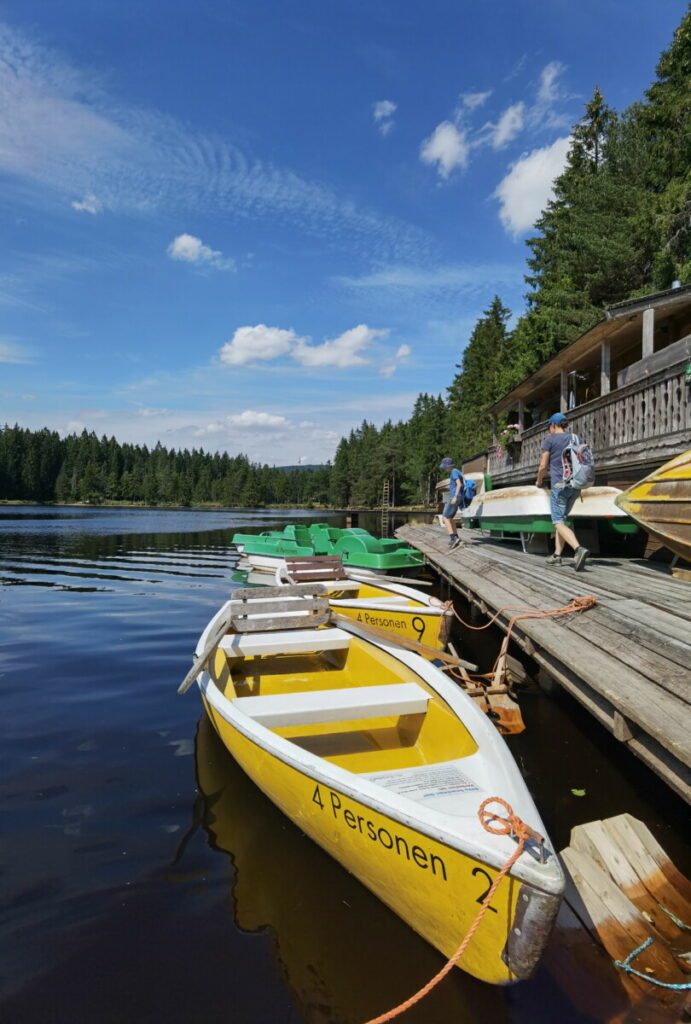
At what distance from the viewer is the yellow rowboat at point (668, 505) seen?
651 cm

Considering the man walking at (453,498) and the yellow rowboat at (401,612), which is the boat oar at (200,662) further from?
the man walking at (453,498)

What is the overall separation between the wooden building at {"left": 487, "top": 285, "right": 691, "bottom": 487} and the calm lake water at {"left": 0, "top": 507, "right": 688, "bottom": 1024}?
5.51m

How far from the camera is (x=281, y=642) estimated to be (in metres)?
5.75

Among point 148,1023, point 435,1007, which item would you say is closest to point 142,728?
point 148,1023

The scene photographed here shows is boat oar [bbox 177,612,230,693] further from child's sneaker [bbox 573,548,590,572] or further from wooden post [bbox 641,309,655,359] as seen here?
wooden post [bbox 641,309,655,359]

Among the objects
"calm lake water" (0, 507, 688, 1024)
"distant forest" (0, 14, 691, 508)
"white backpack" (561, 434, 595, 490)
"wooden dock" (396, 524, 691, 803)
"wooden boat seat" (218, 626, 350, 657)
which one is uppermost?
"distant forest" (0, 14, 691, 508)

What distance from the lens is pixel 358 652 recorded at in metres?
5.90

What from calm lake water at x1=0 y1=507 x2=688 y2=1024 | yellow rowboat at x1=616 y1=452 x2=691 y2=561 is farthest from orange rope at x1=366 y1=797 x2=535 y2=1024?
yellow rowboat at x1=616 y1=452 x2=691 y2=561

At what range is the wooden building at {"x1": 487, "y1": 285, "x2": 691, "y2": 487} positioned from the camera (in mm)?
9214

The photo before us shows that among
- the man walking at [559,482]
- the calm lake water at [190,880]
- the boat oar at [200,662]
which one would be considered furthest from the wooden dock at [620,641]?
the boat oar at [200,662]

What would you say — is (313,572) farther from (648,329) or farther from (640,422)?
(648,329)

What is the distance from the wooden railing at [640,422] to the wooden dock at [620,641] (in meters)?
2.08

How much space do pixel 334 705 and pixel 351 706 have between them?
145 millimetres

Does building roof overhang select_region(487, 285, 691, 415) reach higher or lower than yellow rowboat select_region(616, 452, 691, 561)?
higher
